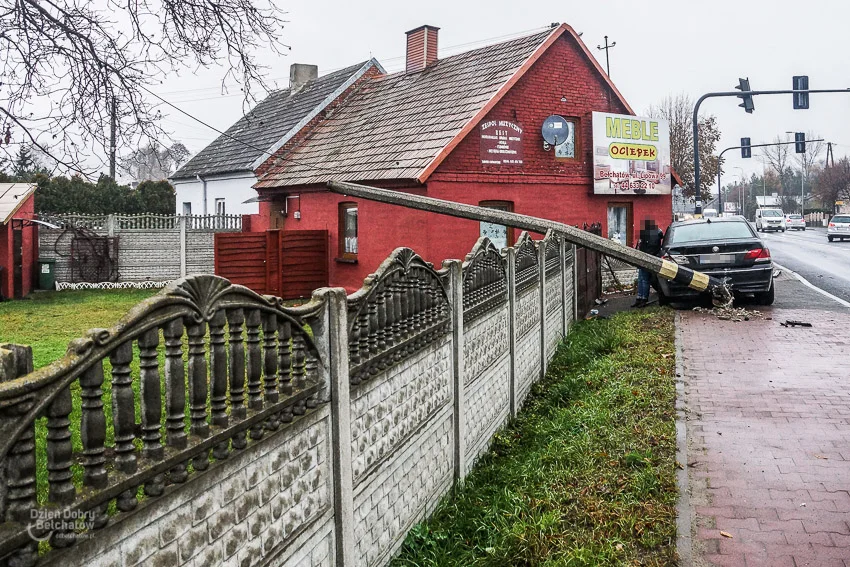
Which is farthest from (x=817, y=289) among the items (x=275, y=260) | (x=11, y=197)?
(x=11, y=197)

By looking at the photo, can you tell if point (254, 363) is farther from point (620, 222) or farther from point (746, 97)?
point (746, 97)

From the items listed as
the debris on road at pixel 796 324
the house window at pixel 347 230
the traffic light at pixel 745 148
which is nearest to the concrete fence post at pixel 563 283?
the debris on road at pixel 796 324

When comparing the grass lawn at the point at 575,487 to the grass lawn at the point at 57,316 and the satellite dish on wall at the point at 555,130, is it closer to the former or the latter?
the grass lawn at the point at 57,316

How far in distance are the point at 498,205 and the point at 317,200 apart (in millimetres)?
4932

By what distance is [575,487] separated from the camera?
20.1 feet

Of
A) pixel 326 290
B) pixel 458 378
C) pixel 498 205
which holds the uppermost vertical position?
pixel 498 205

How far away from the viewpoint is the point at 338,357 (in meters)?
4.23

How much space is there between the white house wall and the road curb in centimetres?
1877

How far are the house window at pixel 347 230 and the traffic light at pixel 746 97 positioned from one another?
42.4 ft

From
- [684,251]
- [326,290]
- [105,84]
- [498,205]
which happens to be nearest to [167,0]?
[105,84]

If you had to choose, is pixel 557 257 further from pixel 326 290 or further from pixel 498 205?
pixel 326 290

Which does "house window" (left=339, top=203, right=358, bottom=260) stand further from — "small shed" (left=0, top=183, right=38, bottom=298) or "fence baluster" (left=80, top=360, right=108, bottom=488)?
"fence baluster" (left=80, top=360, right=108, bottom=488)

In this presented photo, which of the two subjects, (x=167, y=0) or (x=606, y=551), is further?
(x=167, y=0)

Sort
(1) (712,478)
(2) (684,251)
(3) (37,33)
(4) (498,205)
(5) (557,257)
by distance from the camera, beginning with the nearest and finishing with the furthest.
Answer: (1) (712,478) < (3) (37,33) < (5) (557,257) < (2) (684,251) < (4) (498,205)
